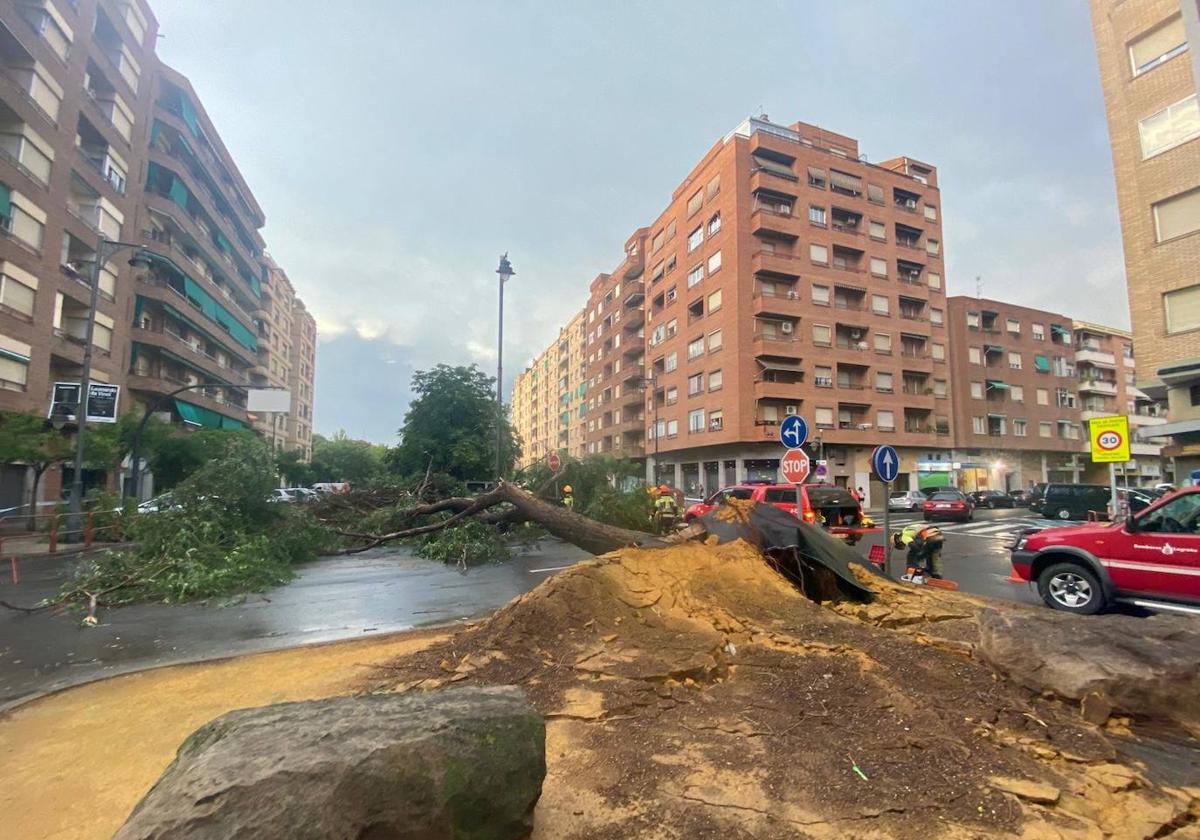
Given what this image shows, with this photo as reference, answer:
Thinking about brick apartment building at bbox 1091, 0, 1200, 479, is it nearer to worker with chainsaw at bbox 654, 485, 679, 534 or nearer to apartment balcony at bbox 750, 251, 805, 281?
worker with chainsaw at bbox 654, 485, 679, 534

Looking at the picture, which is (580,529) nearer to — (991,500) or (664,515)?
(664,515)

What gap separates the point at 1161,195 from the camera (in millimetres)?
18391

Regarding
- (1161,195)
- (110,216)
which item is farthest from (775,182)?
(110,216)

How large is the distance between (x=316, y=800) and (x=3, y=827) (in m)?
2.28

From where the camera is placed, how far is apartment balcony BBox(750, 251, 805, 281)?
3600 cm

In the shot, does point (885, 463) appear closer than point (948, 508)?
Yes

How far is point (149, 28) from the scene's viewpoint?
32.3m

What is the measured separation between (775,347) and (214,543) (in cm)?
3220

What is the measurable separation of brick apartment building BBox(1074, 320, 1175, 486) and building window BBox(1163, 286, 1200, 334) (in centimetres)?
4158

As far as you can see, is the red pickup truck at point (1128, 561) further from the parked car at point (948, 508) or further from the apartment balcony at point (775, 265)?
the apartment balcony at point (775, 265)

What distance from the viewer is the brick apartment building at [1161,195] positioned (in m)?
17.7

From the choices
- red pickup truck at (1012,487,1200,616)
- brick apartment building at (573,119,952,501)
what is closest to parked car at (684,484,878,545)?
red pickup truck at (1012,487,1200,616)

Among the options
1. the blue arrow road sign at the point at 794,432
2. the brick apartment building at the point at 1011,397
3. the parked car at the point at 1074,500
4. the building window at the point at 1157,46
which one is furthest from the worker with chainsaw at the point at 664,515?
the brick apartment building at the point at 1011,397

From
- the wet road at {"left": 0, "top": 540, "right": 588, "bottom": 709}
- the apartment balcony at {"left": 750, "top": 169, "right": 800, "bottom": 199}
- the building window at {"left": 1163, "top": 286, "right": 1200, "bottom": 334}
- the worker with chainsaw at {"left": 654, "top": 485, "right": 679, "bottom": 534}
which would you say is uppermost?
the apartment balcony at {"left": 750, "top": 169, "right": 800, "bottom": 199}
